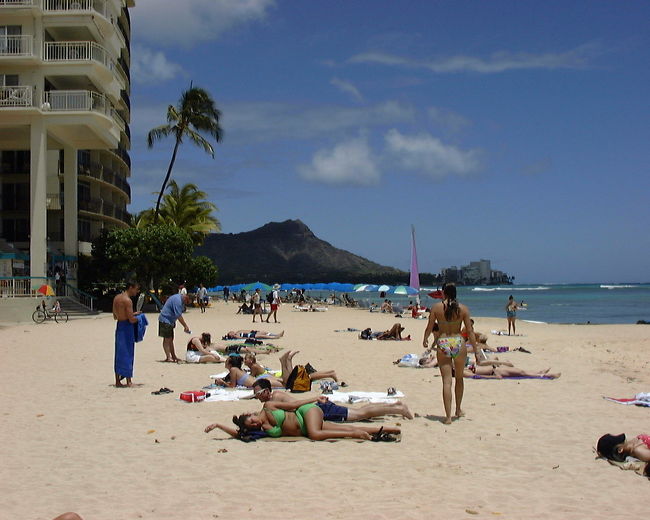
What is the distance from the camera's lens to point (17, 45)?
1150 inches

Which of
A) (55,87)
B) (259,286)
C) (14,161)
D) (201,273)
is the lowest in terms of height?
(259,286)

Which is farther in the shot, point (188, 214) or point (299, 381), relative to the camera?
point (188, 214)

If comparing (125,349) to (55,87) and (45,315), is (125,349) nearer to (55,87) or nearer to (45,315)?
(45,315)

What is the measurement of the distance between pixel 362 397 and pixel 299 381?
1.13 m

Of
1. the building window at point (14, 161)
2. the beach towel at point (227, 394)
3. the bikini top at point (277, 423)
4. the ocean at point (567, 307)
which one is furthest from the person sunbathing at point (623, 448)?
the building window at point (14, 161)

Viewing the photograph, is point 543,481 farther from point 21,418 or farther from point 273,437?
point 21,418

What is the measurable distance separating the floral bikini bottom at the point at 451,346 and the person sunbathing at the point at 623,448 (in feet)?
6.47

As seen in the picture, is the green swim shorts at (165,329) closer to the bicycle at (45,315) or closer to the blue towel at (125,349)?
the blue towel at (125,349)

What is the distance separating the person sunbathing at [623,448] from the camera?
19.3 ft

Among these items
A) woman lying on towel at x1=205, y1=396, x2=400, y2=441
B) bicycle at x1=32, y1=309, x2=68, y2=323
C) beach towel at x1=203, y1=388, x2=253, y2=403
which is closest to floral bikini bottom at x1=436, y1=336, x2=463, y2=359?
woman lying on towel at x1=205, y1=396, x2=400, y2=441

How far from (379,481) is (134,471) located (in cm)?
211

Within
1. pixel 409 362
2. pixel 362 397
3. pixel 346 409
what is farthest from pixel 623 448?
pixel 409 362

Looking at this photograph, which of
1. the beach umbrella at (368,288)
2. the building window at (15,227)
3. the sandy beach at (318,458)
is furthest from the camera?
the beach umbrella at (368,288)

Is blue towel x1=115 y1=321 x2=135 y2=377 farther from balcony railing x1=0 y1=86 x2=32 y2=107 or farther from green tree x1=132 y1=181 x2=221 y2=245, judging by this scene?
green tree x1=132 y1=181 x2=221 y2=245
